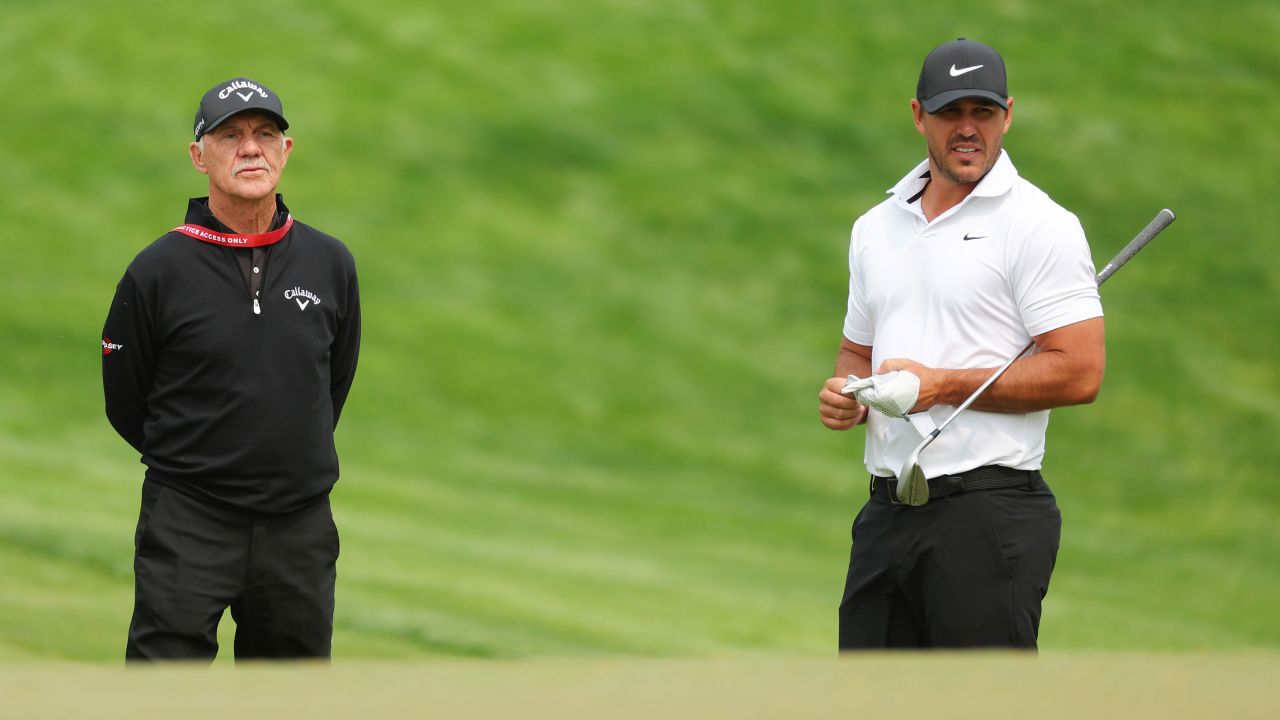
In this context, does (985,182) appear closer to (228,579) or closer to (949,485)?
(949,485)

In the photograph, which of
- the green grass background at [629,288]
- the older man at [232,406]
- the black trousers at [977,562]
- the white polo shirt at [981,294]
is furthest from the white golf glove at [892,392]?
the green grass background at [629,288]

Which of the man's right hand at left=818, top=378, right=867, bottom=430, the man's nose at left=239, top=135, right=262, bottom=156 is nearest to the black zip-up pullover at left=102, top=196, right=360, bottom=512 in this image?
the man's nose at left=239, top=135, right=262, bottom=156

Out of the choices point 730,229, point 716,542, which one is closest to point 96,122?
point 730,229

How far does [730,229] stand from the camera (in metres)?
17.3

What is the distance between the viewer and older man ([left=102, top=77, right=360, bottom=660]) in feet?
13.2

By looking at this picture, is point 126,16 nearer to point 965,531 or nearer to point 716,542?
point 716,542

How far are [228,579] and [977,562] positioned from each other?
163cm

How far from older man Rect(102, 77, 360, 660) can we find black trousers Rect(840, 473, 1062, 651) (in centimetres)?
132

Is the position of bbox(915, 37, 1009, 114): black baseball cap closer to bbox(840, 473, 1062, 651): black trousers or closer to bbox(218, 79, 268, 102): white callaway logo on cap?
bbox(840, 473, 1062, 651): black trousers

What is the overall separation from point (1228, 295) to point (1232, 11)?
6.24 metres

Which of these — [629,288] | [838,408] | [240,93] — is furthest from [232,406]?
[629,288]

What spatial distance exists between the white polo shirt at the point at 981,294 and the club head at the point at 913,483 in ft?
0.12

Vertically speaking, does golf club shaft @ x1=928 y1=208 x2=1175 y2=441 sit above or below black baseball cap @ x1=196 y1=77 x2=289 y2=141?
below

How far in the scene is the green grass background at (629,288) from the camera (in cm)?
1000
